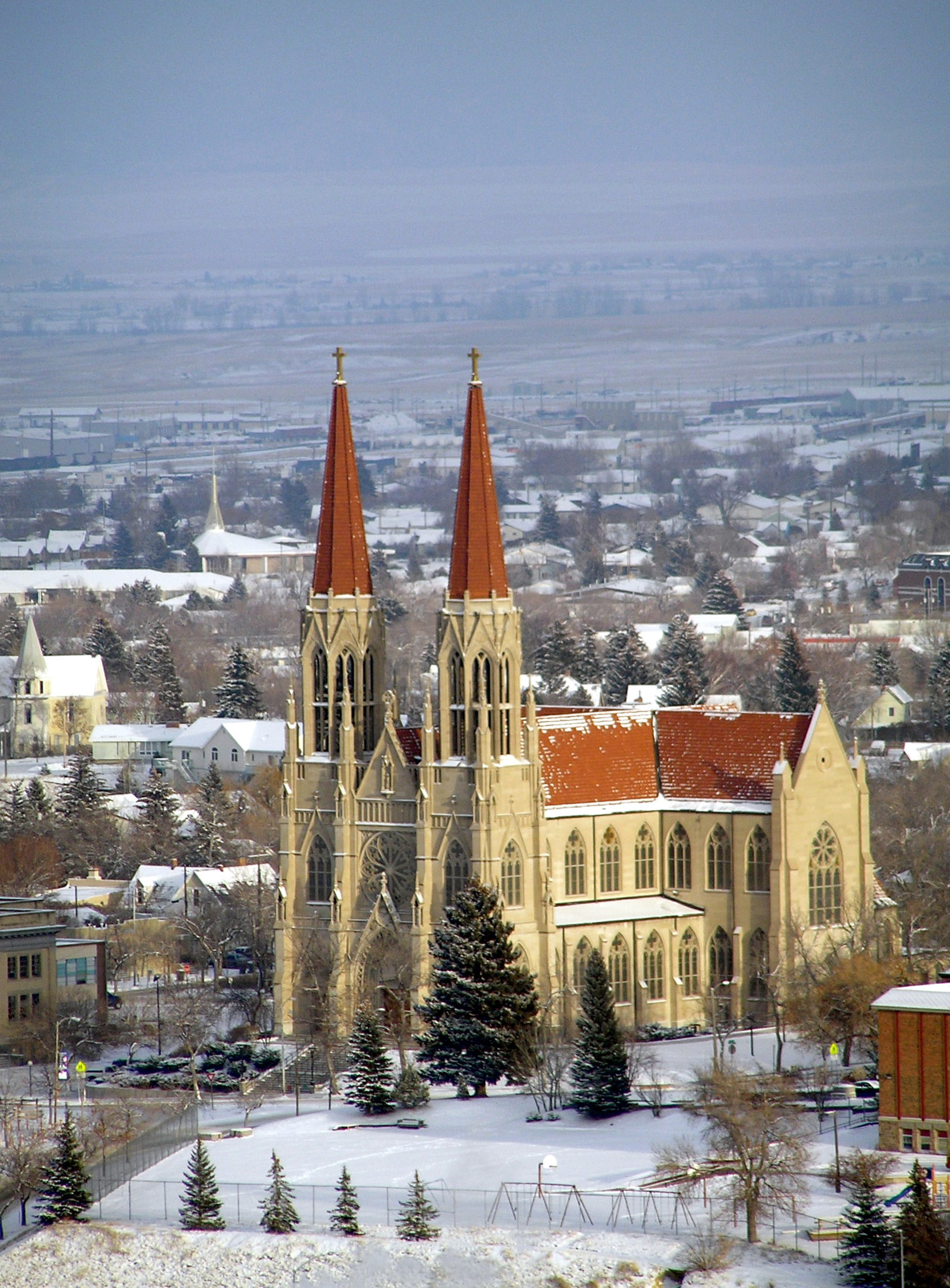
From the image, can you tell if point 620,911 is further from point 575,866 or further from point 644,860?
point 644,860

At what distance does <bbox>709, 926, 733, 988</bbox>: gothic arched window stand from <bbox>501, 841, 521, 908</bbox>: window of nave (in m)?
7.29

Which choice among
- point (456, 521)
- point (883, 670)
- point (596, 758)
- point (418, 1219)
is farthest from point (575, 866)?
point (883, 670)

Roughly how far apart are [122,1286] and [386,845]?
2641 centimetres

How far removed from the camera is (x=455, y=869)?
100062 mm

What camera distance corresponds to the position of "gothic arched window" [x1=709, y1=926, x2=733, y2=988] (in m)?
104

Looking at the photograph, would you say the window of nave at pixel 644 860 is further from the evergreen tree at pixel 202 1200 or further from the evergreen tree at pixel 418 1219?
the evergreen tree at pixel 418 1219

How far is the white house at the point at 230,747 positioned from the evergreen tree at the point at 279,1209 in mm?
77792

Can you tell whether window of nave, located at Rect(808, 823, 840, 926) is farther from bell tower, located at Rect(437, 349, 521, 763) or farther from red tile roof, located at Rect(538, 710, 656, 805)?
bell tower, located at Rect(437, 349, 521, 763)

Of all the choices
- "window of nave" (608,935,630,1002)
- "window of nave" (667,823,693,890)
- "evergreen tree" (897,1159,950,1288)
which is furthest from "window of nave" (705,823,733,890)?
"evergreen tree" (897,1159,950,1288)

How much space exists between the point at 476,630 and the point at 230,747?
62.7 m

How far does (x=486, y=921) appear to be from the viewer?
9300 centimetres

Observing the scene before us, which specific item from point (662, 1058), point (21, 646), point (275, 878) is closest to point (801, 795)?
point (662, 1058)

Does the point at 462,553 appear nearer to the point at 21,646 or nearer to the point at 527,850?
the point at 527,850

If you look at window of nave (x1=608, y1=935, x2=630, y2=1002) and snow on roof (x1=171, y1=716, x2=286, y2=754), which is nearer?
window of nave (x1=608, y1=935, x2=630, y2=1002)
